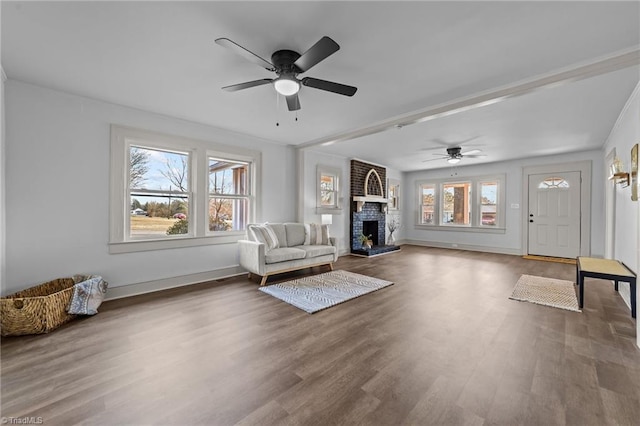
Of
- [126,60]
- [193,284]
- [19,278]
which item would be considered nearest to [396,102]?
[126,60]

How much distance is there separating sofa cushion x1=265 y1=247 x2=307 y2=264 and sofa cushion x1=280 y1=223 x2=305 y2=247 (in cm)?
53

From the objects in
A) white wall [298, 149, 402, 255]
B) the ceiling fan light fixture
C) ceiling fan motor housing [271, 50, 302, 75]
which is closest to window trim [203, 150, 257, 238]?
white wall [298, 149, 402, 255]

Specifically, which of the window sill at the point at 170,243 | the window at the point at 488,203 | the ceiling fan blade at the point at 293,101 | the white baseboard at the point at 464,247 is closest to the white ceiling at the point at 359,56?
the ceiling fan blade at the point at 293,101

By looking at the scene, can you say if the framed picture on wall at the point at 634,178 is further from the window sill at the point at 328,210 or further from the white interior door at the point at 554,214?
the window sill at the point at 328,210

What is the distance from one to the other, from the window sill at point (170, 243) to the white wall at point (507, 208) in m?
6.20

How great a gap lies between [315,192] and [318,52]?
13.9ft

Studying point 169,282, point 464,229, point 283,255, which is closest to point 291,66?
point 283,255

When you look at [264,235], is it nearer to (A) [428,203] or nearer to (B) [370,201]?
(B) [370,201]

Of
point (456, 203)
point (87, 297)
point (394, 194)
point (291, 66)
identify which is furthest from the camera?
point (394, 194)

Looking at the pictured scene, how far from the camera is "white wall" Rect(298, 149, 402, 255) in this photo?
5730mm

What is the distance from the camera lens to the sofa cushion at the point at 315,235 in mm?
5250

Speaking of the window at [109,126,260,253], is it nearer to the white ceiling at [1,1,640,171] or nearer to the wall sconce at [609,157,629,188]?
the white ceiling at [1,1,640,171]

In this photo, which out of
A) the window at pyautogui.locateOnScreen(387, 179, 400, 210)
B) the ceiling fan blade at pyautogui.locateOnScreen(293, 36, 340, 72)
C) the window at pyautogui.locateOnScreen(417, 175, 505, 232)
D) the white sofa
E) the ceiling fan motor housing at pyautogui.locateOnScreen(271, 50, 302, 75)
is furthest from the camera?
the window at pyautogui.locateOnScreen(387, 179, 400, 210)

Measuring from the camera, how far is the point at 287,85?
2.40 metres
